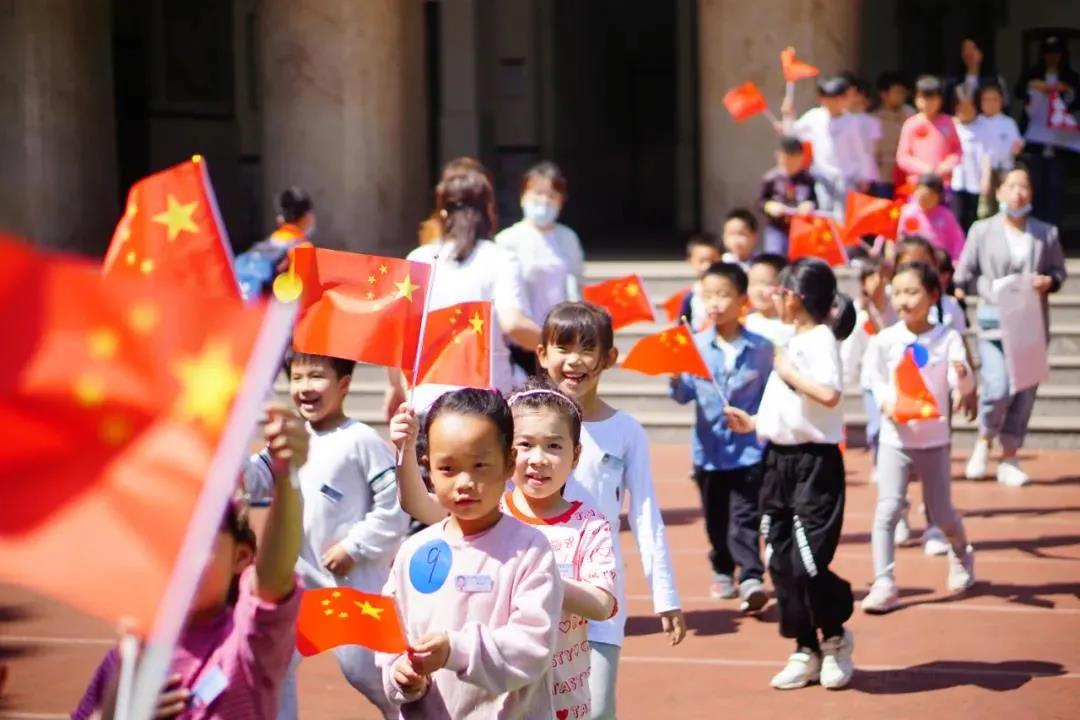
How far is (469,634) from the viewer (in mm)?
3729

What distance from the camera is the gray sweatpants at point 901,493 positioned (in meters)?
7.75

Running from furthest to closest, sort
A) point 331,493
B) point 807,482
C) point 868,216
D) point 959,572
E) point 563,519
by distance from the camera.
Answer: point 868,216 < point 959,572 < point 807,482 < point 331,493 < point 563,519

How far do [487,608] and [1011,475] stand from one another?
7.41 m

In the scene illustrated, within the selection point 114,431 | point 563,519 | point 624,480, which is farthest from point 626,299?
point 114,431

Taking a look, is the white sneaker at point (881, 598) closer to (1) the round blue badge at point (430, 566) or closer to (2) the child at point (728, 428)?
(2) the child at point (728, 428)

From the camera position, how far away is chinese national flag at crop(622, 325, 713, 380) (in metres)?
7.43

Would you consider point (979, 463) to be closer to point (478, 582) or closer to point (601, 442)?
point (601, 442)

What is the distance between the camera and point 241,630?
336cm

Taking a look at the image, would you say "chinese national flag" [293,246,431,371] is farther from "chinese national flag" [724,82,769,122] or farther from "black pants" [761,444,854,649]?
"chinese national flag" [724,82,769,122]

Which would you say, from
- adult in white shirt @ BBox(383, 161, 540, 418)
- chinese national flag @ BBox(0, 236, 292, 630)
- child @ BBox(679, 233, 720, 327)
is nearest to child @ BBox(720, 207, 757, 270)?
child @ BBox(679, 233, 720, 327)

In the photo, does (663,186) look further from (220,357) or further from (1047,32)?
(220,357)

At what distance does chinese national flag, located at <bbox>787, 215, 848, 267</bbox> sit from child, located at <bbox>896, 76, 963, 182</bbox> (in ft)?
7.77

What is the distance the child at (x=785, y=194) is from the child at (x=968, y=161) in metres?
1.95

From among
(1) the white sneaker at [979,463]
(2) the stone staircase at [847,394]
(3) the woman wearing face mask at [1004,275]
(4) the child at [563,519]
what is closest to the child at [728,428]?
(3) the woman wearing face mask at [1004,275]
